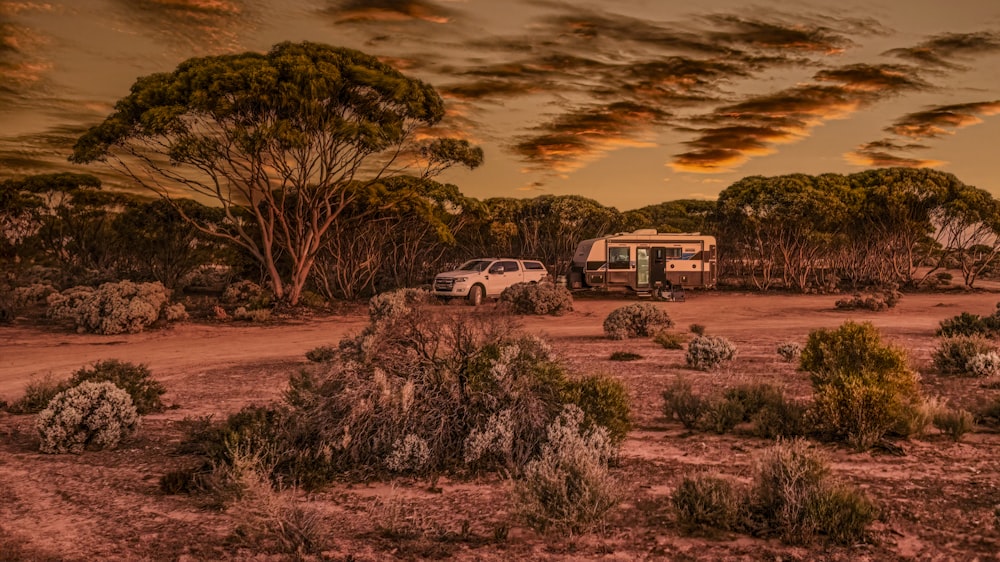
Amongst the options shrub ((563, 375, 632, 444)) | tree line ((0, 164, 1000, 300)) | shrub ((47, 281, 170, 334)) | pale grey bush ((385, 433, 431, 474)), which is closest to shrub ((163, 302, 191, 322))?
shrub ((47, 281, 170, 334))

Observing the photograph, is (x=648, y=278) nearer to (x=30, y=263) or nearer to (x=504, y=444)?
(x=504, y=444)

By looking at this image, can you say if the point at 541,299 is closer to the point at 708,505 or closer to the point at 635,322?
the point at 635,322

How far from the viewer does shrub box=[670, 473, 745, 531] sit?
5.14m

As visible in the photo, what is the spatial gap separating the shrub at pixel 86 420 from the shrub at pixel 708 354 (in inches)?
374

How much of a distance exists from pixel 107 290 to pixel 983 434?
23036 millimetres

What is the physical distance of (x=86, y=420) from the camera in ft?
25.1

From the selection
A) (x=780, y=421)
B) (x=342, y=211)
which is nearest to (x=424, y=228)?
(x=342, y=211)

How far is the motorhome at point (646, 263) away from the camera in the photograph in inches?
1168

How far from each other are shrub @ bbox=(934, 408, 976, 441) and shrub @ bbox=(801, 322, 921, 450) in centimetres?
37

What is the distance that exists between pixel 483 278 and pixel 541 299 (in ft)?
12.0

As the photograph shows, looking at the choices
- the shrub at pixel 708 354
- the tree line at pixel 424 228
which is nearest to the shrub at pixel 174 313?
the tree line at pixel 424 228

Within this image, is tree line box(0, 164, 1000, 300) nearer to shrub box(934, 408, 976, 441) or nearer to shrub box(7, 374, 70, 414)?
shrub box(7, 374, 70, 414)

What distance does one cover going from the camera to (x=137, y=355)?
1561 centimetres

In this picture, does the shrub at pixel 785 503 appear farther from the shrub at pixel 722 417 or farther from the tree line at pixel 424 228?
the tree line at pixel 424 228
